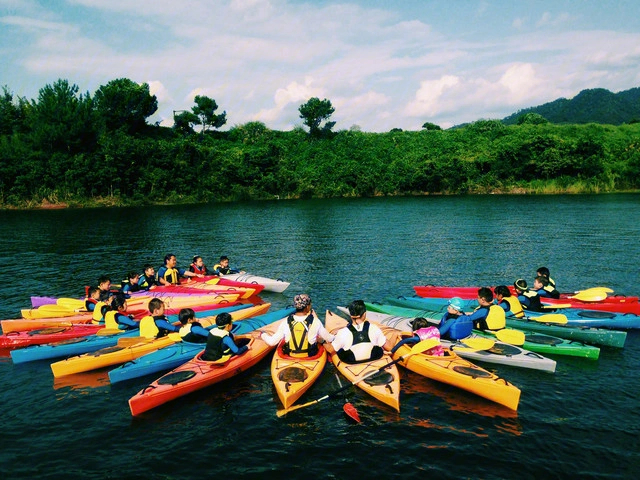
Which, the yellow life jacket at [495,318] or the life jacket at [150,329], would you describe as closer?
the yellow life jacket at [495,318]

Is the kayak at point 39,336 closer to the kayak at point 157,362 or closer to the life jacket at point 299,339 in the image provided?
the kayak at point 157,362

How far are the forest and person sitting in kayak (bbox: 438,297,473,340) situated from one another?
64384 millimetres

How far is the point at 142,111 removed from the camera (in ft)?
265

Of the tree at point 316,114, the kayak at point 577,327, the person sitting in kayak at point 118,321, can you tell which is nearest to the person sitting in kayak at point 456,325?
the kayak at point 577,327

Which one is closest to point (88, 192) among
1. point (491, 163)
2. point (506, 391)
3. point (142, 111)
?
point (142, 111)

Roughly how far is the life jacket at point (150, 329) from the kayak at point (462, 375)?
6.30 meters

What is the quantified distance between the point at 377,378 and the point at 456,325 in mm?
2958

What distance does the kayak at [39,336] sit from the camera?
13.3 metres

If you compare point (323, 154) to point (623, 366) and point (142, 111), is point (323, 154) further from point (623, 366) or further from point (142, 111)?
point (623, 366)

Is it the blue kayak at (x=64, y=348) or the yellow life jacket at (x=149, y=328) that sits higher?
the yellow life jacket at (x=149, y=328)

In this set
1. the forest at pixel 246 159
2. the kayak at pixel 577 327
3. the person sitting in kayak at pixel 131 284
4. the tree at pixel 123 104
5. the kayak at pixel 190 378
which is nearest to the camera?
the kayak at pixel 190 378

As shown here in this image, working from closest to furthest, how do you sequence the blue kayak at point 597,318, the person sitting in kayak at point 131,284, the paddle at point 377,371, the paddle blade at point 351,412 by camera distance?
the paddle blade at point 351,412 → the paddle at point 377,371 → the blue kayak at point 597,318 → the person sitting in kayak at point 131,284

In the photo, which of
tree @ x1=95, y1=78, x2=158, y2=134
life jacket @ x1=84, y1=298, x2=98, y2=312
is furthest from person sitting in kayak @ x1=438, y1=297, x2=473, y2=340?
tree @ x1=95, y1=78, x2=158, y2=134

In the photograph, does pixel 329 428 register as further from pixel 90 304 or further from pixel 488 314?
pixel 90 304
